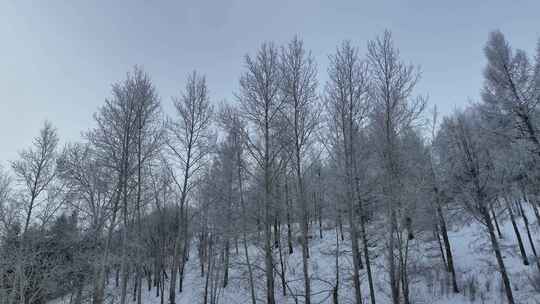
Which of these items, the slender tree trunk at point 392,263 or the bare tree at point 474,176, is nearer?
the slender tree trunk at point 392,263

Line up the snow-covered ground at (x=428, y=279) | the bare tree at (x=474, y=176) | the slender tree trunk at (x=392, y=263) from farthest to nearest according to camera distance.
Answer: the snow-covered ground at (x=428, y=279)
the bare tree at (x=474, y=176)
the slender tree trunk at (x=392, y=263)

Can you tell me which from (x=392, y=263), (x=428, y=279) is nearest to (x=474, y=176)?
(x=392, y=263)

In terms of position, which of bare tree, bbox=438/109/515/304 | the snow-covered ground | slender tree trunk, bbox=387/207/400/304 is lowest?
the snow-covered ground

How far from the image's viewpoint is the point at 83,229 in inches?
469

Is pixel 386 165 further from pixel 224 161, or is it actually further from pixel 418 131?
pixel 224 161

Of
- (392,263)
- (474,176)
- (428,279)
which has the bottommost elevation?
(428,279)

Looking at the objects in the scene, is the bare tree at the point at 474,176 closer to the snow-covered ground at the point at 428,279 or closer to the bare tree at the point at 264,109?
the snow-covered ground at the point at 428,279

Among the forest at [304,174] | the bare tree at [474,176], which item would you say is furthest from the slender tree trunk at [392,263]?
the bare tree at [474,176]

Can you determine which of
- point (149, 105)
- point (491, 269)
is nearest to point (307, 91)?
point (149, 105)

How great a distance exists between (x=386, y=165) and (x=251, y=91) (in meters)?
6.35

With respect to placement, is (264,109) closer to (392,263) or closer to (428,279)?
(392,263)

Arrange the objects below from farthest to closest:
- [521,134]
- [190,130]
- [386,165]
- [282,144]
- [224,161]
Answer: [224,161] < [521,134] < [190,130] < [386,165] < [282,144]

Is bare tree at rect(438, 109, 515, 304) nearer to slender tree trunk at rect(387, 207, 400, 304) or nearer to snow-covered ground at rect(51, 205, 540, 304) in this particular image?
snow-covered ground at rect(51, 205, 540, 304)

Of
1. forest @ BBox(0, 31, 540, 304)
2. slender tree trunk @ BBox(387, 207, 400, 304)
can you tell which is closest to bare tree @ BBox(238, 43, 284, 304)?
forest @ BBox(0, 31, 540, 304)
